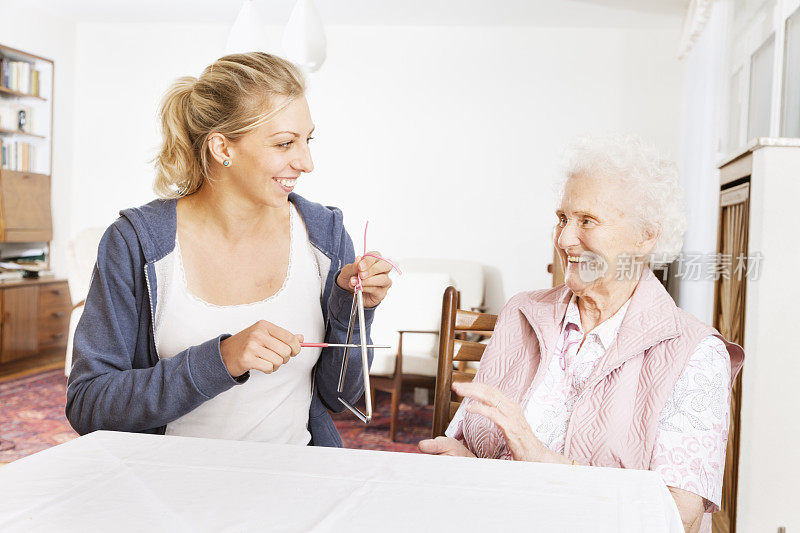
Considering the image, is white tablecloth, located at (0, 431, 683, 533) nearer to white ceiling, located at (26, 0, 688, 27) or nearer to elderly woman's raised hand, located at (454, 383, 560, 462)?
elderly woman's raised hand, located at (454, 383, 560, 462)

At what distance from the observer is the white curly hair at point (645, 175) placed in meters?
1.62

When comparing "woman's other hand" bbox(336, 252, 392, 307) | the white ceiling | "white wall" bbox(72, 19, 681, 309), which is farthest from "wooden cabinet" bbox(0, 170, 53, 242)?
"woman's other hand" bbox(336, 252, 392, 307)

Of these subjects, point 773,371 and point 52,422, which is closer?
point 773,371

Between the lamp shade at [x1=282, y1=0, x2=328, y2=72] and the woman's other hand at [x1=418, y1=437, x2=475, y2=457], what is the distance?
115 inches

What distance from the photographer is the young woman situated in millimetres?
1448

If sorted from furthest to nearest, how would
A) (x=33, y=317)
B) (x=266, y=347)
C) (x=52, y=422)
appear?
(x=33, y=317) → (x=52, y=422) → (x=266, y=347)

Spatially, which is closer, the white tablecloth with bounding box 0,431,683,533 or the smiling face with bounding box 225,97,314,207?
the white tablecloth with bounding box 0,431,683,533

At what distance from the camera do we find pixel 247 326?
64.0 inches

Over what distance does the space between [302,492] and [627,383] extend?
2.44 feet

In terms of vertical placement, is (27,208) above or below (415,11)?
below

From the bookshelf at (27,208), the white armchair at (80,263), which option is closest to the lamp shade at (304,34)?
the white armchair at (80,263)

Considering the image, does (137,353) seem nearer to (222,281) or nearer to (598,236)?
(222,281)

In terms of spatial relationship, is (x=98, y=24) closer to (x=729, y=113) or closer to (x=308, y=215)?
(x=729, y=113)

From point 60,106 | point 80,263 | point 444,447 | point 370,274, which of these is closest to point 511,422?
point 444,447
